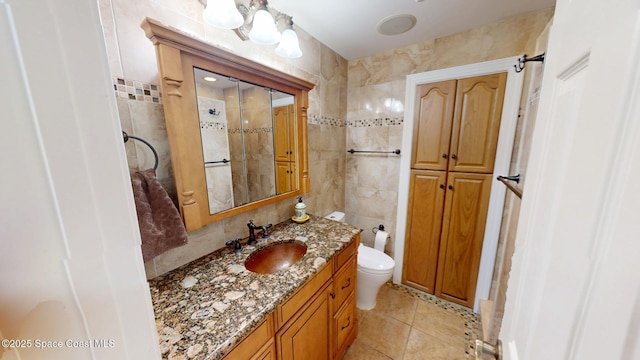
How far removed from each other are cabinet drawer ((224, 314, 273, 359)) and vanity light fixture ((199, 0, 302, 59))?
1265mm

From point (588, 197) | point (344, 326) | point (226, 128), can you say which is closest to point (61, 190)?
point (588, 197)

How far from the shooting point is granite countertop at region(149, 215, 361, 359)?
0.62 meters

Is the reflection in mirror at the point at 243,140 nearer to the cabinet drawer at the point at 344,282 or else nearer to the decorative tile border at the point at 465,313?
the cabinet drawer at the point at 344,282

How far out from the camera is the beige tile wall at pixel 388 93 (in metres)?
1.41

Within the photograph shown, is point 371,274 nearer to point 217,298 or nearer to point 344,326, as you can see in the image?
point 344,326

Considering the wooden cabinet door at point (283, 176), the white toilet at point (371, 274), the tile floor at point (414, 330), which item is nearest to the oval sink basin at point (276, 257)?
the wooden cabinet door at point (283, 176)

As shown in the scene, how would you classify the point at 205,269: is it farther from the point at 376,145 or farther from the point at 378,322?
the point at 376,145

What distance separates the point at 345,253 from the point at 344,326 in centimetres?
52

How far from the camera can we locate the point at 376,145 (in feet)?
6.57

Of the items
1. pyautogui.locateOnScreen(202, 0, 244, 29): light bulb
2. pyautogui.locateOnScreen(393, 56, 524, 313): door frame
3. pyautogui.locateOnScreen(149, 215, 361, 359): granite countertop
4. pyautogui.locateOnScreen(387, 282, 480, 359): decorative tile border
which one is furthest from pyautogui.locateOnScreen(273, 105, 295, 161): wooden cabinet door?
pyautogui.locateOnScreen(387, 282, 480, 359): decorative tile border

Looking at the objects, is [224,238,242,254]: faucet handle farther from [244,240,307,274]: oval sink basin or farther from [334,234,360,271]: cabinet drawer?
[334,234,360,271]: cabinet drawer

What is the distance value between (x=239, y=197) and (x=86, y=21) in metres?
1.08

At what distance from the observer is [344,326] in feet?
4.48

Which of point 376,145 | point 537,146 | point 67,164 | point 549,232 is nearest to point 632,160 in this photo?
point 549,232
